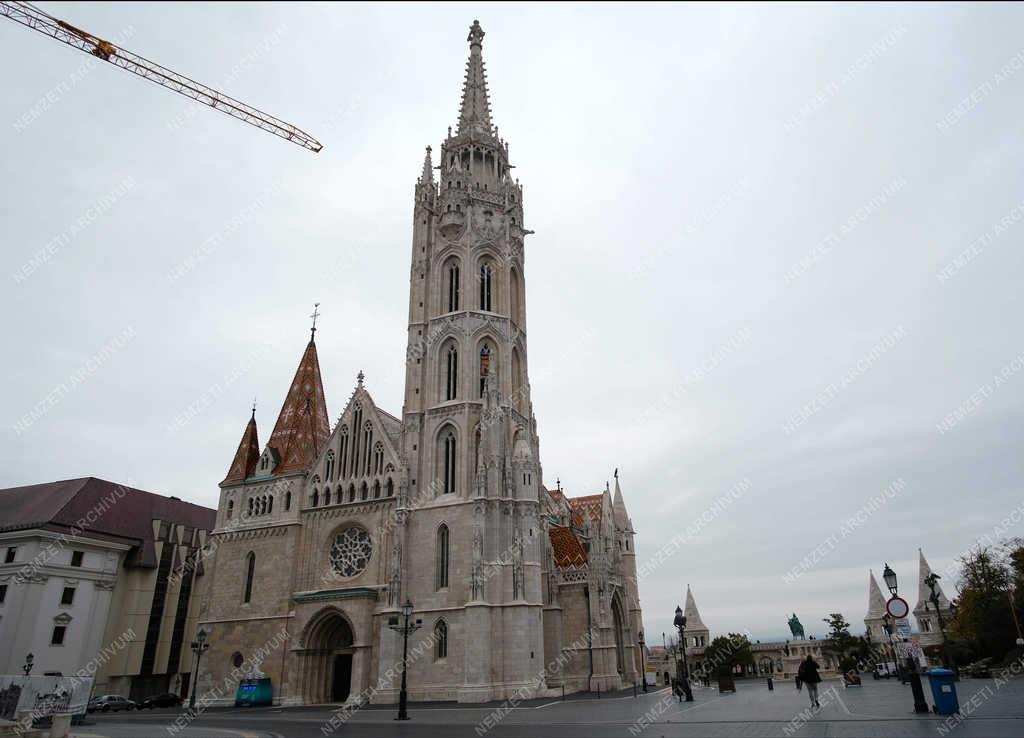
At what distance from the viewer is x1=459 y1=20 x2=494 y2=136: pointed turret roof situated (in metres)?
50.9

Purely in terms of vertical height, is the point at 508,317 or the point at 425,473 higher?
the point at 508,317

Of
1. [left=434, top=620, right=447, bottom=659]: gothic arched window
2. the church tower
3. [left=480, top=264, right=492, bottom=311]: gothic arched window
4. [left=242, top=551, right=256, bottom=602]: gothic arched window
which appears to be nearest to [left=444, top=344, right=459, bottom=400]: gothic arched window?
the church tower

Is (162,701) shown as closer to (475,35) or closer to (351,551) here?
(351,551)

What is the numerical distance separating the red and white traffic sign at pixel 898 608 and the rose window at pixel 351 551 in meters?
28.5

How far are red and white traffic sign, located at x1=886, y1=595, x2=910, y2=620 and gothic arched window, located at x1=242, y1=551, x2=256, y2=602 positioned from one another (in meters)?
35.1

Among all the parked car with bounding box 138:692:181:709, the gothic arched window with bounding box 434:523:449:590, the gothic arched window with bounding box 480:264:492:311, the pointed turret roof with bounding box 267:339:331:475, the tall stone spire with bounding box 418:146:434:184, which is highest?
the tall stone spire with bounding box 418:146:434:184

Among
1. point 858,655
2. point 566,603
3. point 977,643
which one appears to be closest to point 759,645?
point 858,655

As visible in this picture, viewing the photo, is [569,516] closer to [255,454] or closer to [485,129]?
[255,454]

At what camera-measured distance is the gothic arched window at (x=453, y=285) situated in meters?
43.7

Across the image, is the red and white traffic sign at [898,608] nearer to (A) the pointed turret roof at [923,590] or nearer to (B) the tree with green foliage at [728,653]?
(B) the tree with green foliage at [728,653]

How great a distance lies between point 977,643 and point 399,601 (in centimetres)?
4329

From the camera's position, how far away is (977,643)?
50.1 meters

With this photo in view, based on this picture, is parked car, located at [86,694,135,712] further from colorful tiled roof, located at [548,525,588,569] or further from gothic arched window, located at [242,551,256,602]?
colorful tiled roof, located at [548,525,588,569]

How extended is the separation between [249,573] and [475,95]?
37.7 m
